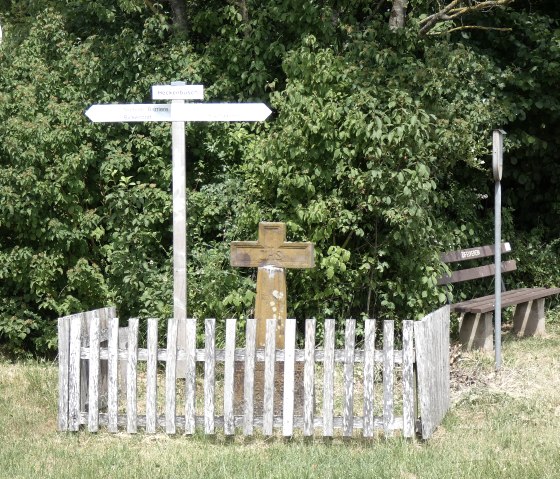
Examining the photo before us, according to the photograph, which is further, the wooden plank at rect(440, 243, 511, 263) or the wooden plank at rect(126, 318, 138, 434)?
the wooden plank at rect(440, 243, 511, 263)

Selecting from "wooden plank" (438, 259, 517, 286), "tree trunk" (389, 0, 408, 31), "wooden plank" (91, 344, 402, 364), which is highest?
"tree trunk" (389, 0, 408, 31)

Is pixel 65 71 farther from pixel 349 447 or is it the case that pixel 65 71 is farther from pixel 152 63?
pixel 349 447

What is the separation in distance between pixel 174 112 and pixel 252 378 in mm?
2499

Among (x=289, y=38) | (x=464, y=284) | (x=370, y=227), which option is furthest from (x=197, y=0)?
(x=464, y=284)

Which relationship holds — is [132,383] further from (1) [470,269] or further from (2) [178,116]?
(1) [470,269]

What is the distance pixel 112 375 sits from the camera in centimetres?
715

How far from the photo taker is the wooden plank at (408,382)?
6818 millimetres

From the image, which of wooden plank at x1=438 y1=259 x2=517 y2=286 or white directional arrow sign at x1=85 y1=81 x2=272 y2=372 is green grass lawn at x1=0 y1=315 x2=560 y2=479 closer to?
white directional arrow sign at x1=85 y1=81 x2=272 y2=372

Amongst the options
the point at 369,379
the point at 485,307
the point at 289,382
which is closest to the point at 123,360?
the point at 289,382

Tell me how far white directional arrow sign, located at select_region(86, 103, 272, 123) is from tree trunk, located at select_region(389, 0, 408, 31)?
3.68 metres

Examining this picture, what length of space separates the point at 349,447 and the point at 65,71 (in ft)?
18.9

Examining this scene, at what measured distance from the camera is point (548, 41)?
41.2ft

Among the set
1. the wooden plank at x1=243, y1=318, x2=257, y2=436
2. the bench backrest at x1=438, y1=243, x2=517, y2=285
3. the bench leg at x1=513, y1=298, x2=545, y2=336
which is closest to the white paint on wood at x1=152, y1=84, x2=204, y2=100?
the wooden plank at x1=243, y1=318, x2=257, y2=436

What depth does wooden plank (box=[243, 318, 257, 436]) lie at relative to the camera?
697cm
